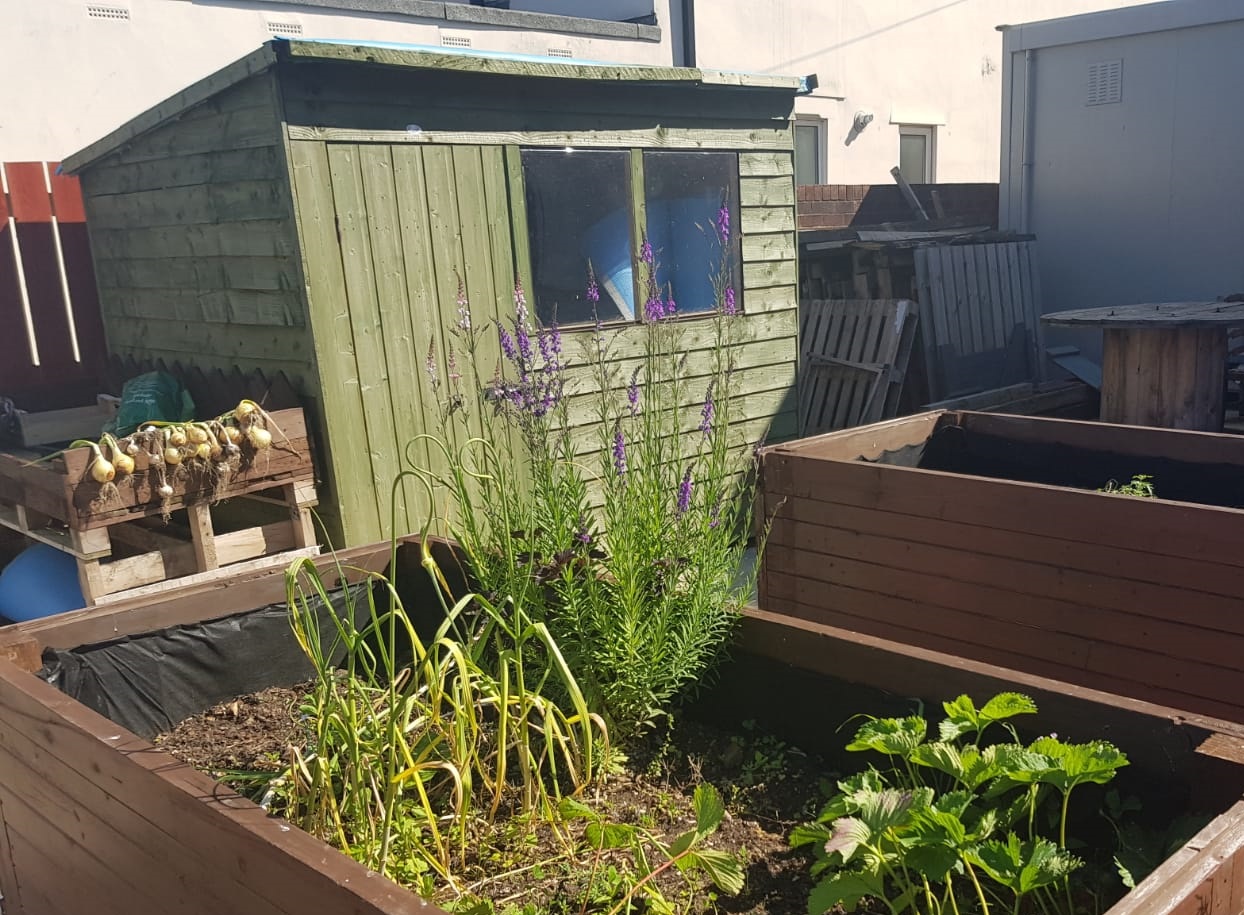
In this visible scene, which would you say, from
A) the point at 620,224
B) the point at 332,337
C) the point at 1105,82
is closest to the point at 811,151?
the point at 1105,82

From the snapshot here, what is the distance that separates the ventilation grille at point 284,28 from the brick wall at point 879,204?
4397 mm

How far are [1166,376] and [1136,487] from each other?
2521mm

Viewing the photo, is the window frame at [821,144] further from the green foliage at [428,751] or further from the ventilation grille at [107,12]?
the green foliage at [428,751]

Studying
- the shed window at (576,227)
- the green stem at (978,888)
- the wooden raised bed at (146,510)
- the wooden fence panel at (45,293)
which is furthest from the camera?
the wooden fence panel at (45,293)

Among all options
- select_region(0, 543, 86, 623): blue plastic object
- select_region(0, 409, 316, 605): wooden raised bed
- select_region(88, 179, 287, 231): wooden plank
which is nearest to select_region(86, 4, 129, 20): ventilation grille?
select_region(88, 179, 287, 231): wooden plank

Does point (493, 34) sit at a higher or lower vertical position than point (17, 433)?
higher

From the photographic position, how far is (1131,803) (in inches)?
73.7

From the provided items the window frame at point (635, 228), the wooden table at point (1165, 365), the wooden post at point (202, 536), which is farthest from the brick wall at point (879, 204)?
the wooden post at point (202, 536)

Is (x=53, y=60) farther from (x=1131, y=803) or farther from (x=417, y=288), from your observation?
(x=1131, y=803)

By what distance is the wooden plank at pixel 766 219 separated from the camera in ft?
20.9

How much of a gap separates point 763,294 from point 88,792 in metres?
5.05

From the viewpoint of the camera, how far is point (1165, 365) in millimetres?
5941

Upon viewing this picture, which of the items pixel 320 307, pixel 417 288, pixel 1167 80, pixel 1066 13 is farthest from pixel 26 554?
pixel 1066 13

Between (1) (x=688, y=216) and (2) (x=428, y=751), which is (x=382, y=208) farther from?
(2) (x=428, y=751)
